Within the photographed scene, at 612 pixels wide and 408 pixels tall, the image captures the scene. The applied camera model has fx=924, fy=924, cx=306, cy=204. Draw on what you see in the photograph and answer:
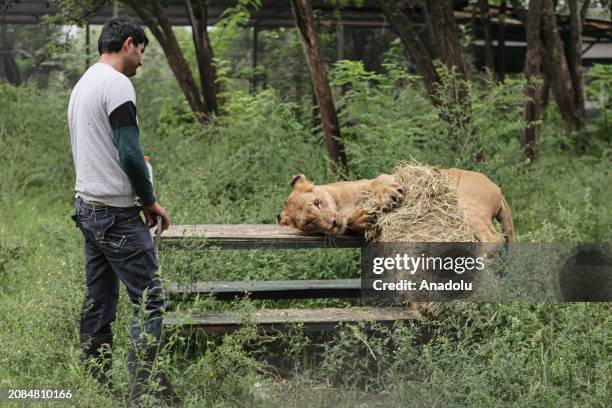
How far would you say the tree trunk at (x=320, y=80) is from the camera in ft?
37.1

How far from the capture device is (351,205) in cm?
738

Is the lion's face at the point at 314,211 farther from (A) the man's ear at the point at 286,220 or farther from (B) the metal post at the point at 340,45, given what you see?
(B) the metal post at the point at 340,45

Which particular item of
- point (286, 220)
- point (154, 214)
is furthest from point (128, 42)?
point (286, 220)

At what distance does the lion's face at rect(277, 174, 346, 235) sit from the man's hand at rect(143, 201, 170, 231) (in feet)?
5.35

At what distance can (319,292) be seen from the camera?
303 inches

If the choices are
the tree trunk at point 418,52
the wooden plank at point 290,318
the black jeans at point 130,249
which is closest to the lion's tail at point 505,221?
the wooden plank at point 290,318

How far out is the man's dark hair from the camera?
222 inches

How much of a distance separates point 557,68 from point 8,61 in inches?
448

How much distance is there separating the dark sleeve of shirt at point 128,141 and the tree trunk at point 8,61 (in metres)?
15.2

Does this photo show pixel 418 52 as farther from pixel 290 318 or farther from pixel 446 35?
pixel 290 318

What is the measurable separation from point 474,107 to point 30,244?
6.62 meters

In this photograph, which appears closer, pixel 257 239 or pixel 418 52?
pixel 257 239

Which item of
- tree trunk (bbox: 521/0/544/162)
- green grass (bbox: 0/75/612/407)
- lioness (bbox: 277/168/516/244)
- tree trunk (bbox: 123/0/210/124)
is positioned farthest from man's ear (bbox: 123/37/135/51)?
tree trunk (bbox: 123/0/210/124)

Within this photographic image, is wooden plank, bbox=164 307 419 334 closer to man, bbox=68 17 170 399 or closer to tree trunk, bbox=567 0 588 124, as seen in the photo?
man, bbox=68 17 170 399
